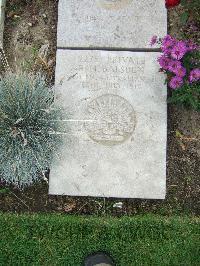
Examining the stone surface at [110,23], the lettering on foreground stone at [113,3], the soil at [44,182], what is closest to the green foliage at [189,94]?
the soil at [44,182]

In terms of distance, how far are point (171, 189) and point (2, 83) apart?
63.0 inches

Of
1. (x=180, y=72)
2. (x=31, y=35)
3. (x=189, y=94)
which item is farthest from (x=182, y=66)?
(x=31, y=35)

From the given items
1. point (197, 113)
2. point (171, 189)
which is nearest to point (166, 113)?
point (197, 113)

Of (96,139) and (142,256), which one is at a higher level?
(96,139)

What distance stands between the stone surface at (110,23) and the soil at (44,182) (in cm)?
20

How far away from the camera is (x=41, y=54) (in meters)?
4.65

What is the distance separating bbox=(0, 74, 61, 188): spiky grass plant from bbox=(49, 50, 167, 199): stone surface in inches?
6.3

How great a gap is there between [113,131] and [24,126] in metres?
0.70

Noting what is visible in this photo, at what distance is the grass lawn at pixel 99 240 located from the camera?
4250mm

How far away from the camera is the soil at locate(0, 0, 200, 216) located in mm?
4453

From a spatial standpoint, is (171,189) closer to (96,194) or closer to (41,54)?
(96,194)

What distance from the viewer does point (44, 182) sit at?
14.7 feet

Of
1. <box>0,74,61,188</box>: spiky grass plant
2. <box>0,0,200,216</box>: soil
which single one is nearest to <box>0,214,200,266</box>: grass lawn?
<box>0,0,200,216</box>: soil

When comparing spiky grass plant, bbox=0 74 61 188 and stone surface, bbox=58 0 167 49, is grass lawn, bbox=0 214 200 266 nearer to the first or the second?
spiky grass plant, bbox=0 74 61 188
